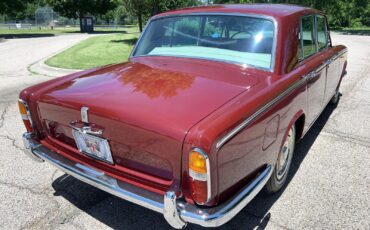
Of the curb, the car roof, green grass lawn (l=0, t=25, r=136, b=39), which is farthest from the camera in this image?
green grass lawn (l=0, t=25, r=136, b=39)

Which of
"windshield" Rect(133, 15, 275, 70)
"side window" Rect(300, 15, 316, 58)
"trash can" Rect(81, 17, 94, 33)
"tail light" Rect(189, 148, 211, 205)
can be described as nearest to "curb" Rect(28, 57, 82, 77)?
"windshield" Rect(133, 15, 275, 70)

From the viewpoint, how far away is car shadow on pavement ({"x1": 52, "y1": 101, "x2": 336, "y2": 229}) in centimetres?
288

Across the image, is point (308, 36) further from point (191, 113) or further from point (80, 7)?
point (80, 7)

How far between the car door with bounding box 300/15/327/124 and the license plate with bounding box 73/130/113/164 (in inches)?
79.9

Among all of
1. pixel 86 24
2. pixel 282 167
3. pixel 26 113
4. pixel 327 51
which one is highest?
pixel 86 24

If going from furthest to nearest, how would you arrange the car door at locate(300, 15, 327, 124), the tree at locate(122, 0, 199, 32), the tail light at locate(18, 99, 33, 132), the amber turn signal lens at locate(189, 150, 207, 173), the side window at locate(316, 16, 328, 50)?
the tree at locate(122, 0, 199, 32) → the side window at locate(316, 16, 328, 50) → the car door at locate(300, 15, 327, 124) → the tail light at locate(18, 99, 33, 132) → the amber turn signal lens at locate(189, 150, 207, 173)

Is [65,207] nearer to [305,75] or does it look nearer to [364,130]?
[305,75]

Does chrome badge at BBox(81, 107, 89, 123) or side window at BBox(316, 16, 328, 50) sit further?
side window at BBox(316, 16, 328, 50)

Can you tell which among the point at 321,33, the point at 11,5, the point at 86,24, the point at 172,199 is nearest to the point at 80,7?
the point at 86,24

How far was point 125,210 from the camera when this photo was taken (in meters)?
3.08

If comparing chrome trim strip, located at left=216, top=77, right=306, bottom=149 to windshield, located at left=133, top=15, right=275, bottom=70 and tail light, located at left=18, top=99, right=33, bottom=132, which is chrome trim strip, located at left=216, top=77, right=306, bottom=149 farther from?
tail light, located at left=18, top=99, right=33, bottom=132

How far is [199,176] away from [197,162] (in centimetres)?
9

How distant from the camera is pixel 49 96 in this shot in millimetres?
2824

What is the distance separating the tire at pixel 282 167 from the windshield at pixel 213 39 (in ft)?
2.49
